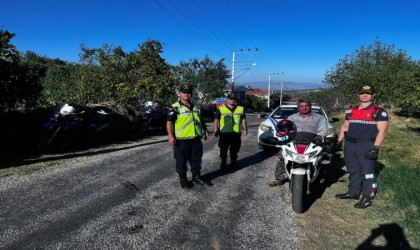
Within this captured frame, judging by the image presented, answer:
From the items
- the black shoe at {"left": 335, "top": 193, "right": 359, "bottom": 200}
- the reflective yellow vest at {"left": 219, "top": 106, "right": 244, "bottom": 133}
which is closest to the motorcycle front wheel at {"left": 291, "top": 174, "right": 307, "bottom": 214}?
the black shoe at {"left": 335, "top": 193, "right": 359, "bottom": 200}

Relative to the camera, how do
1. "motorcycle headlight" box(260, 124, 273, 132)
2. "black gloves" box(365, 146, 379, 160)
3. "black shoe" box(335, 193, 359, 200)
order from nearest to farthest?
"black gloves" box(365, 146, 379, 160), "black shoe" box(335, 193, 359, 200), "motorcycle headlight" box(260, 124, 273, 132)

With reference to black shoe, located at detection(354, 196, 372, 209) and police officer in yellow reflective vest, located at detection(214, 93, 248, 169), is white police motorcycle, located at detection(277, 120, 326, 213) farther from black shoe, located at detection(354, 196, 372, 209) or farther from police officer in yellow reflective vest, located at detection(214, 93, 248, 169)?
police officer in yellow reflective vest, located at detection(214, 93, 248, 169)

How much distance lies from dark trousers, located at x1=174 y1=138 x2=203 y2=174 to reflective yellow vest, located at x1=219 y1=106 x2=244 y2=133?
159cm

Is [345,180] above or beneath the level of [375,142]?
beneath

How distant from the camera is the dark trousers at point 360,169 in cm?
530

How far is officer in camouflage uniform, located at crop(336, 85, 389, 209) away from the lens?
5117 millimetres

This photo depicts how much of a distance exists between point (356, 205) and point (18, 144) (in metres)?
9.38

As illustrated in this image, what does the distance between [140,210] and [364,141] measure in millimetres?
3529

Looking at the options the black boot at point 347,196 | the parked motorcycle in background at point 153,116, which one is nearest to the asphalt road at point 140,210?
the black boot at point 347,196

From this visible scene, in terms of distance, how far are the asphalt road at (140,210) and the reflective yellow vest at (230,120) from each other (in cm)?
95

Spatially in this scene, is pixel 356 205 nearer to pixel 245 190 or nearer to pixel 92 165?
pixel 245 190

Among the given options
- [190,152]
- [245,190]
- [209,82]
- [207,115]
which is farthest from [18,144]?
[209,82]

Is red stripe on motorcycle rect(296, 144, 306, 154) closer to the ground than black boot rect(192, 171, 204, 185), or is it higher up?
higher up

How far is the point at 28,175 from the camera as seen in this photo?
688 centimetres
